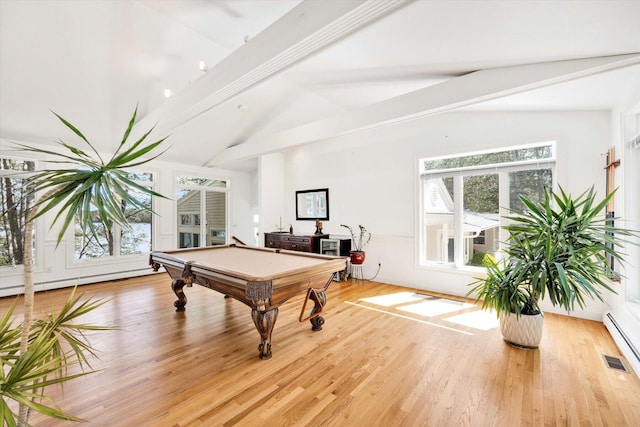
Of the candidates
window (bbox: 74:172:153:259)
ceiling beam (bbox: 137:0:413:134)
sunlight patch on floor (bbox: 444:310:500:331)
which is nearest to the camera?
ceiling beam (bbox: 137:0:413:134)

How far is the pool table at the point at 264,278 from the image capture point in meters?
2.37

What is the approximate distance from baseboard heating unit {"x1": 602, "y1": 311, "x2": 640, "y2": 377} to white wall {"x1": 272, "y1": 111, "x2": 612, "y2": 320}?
0.29m

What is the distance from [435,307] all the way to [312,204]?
11.5ft

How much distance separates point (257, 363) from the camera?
2473 millimetres

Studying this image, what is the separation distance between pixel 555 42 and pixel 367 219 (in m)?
3.73

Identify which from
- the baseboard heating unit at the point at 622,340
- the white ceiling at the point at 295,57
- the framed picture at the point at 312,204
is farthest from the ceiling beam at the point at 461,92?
the baseboard heating unit at the point at 622,340

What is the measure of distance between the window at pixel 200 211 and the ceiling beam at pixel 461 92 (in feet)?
10.2

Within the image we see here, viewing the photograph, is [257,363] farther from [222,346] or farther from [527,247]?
[527,247]

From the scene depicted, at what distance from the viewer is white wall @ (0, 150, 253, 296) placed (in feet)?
15.7

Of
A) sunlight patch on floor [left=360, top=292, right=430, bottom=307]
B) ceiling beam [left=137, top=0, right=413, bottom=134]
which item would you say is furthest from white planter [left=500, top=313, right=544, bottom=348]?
ceiling beam [left=137, top=0, right=413, bottom=134]

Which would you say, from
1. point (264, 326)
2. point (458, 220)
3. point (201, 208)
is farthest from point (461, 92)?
point (201, 208)

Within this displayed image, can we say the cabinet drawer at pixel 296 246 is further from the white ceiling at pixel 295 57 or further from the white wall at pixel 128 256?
the white wall at pixel 128 256

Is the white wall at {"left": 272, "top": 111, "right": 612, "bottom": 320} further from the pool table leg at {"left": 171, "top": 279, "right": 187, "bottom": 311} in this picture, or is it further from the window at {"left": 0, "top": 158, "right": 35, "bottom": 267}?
the window at {"left": 0, "top": 158, "right": 35, "bottom": 267}

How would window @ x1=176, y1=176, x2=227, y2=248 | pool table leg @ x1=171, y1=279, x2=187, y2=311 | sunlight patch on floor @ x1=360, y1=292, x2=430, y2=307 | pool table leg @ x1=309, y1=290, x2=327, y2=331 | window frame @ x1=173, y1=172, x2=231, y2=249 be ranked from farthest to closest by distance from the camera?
1. window @ x1=176, y1=176, x2=227, y2=248
2. window frame @ x1=173, y1=172, x2=231, y2=249
3. sunlight patch on floor @ x1=360, y1=292, x2=430, y2=307
4. pool table leg @ x1=171, y1=279, x2=187, y2=311
5. pool table leg @ x1=309, y1=290, x2=327, y2=331
